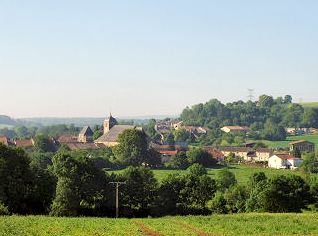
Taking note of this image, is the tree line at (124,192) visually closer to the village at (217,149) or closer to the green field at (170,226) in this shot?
the green field at (170,226)

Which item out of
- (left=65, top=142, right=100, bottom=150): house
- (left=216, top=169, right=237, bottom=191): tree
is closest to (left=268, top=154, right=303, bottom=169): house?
(left=65, top=142, right=100, bottom=150): house

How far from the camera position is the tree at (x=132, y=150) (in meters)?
128

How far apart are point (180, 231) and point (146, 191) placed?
2177cm

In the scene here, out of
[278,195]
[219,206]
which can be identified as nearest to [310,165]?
[278,195]

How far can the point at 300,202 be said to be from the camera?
2486 inches

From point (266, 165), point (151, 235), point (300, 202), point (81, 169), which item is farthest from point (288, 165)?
point (151, 235)

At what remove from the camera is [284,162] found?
138 m

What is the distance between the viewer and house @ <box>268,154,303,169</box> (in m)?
137

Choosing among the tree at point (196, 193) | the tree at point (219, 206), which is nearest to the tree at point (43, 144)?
the tree at point (196, 193)

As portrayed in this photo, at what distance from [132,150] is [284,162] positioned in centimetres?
3918

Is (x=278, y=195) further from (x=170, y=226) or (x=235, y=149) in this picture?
(x=235, y=149)

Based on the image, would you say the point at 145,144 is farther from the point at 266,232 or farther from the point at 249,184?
the point at 266,232

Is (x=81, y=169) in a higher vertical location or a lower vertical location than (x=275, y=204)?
higher

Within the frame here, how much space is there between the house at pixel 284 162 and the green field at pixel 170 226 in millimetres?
88437
